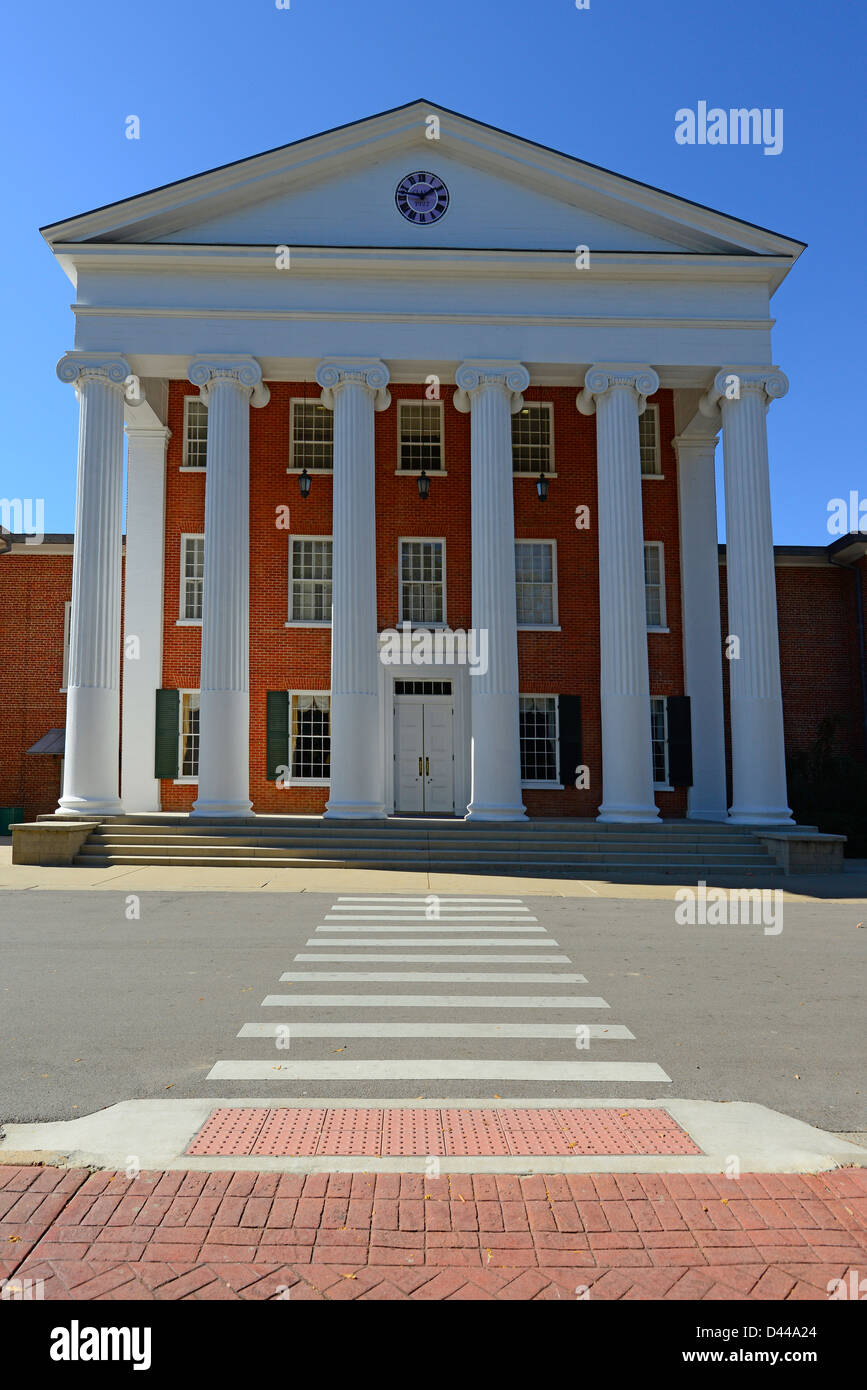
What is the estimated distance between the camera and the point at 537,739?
83.2 feet

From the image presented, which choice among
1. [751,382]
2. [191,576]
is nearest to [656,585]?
[751,382]

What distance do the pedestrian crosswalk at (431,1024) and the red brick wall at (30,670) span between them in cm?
Result: 1828

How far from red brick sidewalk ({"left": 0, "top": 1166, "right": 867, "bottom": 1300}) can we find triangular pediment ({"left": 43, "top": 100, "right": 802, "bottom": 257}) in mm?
20908

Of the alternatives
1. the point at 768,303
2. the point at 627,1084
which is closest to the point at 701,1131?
the point at 627,1084

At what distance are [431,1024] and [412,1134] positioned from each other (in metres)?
2.36

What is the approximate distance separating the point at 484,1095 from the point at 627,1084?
2.85 ft

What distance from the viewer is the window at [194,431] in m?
25.8

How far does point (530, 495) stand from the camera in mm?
25859

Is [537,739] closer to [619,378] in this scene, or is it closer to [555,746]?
[555,746]

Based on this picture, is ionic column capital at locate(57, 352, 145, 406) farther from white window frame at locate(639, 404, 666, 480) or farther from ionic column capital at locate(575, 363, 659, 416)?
white window frame at locate(639, 404, 666, 480)

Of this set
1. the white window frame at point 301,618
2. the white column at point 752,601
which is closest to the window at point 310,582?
the white window frame at point 301,618

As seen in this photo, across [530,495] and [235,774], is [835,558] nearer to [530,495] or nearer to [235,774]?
[530,495]

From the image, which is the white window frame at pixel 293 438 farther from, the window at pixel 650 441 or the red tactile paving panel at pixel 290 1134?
the red tactile paving panel at pixel 290 1134

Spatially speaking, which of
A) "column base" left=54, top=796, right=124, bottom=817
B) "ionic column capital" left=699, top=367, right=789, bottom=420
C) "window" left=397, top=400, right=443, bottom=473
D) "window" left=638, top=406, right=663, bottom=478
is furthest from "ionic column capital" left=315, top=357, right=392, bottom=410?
"column base" left=54, top=796, right=124, bottom=817
